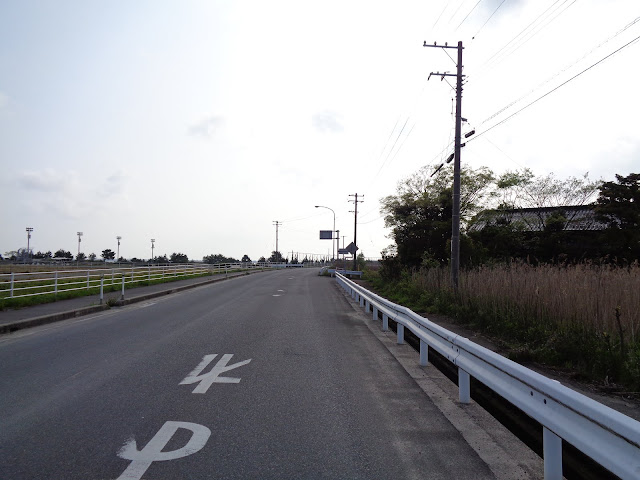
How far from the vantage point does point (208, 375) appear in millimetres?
6609

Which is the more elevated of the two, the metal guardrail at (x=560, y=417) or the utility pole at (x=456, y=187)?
the utility pole at (x=456, y=187)

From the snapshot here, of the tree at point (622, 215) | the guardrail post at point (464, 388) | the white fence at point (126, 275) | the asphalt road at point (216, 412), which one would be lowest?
the asphalt road at point (216, 412)

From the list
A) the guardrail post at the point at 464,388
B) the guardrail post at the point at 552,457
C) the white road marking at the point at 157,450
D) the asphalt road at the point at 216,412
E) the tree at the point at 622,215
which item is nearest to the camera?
the guardrail post at the point at 552,457

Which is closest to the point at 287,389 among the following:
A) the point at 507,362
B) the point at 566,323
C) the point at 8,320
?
the point at 507,362

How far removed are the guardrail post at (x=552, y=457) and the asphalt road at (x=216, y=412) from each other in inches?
18.2

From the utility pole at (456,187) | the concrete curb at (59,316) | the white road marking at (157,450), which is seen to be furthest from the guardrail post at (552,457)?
the utility pole at (456,187)

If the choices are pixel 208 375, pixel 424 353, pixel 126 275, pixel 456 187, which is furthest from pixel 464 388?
pixel 126 275

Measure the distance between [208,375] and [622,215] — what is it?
78.8ft

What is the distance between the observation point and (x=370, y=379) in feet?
21.7

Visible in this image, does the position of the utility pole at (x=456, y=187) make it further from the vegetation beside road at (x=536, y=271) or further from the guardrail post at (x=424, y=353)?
the guardrail post at (x=424, y=353)

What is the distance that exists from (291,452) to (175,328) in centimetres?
759

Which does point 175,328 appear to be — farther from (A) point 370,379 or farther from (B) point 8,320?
(A) point 370,379

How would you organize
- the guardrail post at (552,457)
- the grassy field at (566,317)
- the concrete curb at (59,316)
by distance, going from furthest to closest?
the concrete curb at (59,316), the grassy field at (566,317), the guardrail post at (552,457)

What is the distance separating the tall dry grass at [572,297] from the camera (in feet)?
26.1
